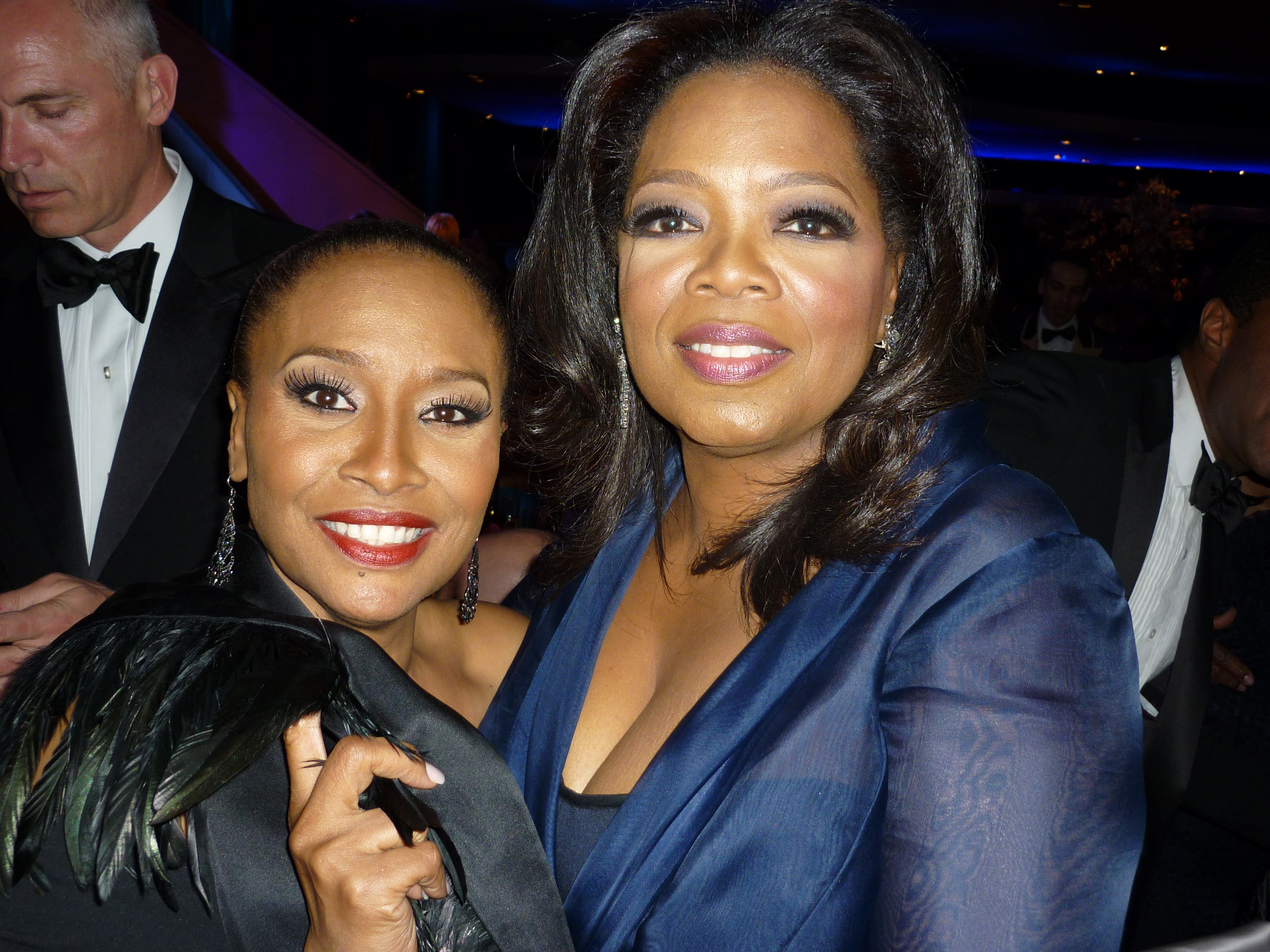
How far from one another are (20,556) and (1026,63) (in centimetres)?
1220

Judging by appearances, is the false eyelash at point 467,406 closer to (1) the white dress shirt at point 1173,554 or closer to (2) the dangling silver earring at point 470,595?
(2) the dangling silver earring at point 470,595

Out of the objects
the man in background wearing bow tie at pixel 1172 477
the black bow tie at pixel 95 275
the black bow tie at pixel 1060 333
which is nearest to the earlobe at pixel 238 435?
the black bow tie at pixel 95 275

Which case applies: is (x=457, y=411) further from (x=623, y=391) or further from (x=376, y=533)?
(x=623, y=391)

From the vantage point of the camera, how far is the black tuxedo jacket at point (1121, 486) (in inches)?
96.8

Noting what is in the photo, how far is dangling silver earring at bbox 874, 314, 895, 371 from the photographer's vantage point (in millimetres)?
1548

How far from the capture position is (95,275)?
2.33 metres

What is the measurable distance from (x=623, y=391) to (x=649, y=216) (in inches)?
18.8

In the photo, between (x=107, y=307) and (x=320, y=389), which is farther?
(x=107, y=307)

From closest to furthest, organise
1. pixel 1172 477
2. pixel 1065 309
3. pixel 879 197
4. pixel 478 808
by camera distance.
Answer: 1. pixel 478 808
2. pixel 879 197
3. pixel 1172 477
4. pixel 1065 309

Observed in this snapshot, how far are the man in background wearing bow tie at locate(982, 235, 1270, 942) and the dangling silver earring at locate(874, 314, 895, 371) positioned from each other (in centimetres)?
93

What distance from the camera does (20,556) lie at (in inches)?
87.9

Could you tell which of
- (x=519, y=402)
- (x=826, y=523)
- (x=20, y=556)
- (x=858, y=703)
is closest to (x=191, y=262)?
(x=20, y=556)

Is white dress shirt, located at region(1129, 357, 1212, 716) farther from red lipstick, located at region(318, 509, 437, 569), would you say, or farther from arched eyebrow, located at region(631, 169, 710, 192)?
red lipstick, located at region(318, 509, 437, 569)

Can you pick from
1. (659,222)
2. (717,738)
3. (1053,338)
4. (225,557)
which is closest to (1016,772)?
(717,738)
